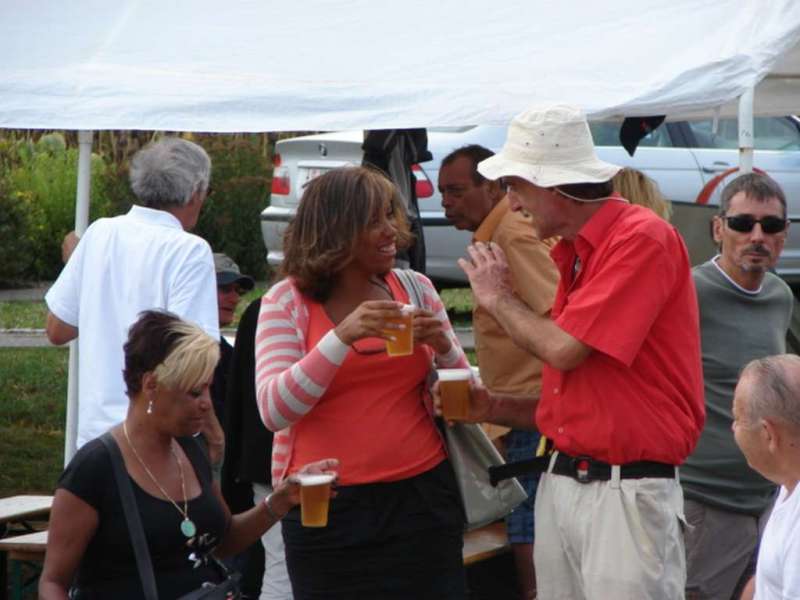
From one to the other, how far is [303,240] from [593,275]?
0.75m

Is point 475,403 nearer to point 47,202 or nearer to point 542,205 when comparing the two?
point 542,205

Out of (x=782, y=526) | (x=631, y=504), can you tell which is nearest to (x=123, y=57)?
(x=631, y=504)

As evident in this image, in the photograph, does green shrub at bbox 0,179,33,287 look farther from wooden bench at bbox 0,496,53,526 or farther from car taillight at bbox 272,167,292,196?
wooden bench at bbox 0,496,53,526

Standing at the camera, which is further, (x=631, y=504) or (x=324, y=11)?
(x=324, y=11)

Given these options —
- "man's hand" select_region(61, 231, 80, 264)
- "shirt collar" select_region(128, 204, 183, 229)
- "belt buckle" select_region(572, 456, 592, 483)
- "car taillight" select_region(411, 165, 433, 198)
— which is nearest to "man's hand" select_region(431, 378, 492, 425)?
"belt buckle" select_region(572, 456, 592, 483)

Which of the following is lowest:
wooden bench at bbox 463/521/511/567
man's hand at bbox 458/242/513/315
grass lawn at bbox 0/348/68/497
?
grass lawn at bbox 0/348/68/497

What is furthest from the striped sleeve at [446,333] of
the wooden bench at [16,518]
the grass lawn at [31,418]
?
the grass lawn at [31,418]

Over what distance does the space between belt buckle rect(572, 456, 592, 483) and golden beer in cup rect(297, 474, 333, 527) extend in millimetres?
648

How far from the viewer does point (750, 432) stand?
3.03 m

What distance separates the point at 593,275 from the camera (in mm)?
3648

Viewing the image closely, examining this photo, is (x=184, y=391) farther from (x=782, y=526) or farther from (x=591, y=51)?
(x=591, y=51)

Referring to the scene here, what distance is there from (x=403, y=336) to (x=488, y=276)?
0.38 metres

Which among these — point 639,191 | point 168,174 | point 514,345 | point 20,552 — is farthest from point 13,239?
point 639,191

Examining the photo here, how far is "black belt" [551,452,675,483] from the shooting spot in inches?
142
